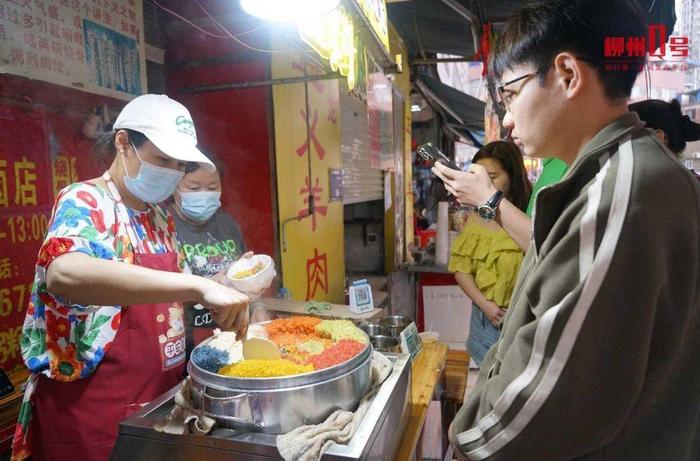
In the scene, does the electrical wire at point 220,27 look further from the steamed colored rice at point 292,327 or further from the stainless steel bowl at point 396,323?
the steamed colored rice at point 292,327

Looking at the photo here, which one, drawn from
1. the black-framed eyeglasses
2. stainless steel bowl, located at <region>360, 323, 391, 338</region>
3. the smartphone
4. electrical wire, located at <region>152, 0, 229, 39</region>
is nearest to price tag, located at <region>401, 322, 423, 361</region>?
stainless steel bowl, located at <region>360, 323, 391, 338</region>

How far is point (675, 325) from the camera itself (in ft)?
3.19

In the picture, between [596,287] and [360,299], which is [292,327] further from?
[596,287]

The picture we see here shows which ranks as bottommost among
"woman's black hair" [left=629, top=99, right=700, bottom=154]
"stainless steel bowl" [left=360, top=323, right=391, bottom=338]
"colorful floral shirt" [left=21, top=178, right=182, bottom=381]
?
"stainless steel bowl" [left=360, top=323, right=391, bottom=338]

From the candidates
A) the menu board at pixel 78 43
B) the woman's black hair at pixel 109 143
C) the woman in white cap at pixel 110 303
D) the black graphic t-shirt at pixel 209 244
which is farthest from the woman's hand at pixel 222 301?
the menu board at pixel 78 43

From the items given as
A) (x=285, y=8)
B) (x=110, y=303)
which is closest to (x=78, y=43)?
(x=285, y=8)

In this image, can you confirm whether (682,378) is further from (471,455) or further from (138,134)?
(138,134)

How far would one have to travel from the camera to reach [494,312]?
11.2 feet

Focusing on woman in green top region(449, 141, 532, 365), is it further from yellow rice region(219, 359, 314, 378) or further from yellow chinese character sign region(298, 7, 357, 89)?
yellow rice region(219, 359, 314, 378)

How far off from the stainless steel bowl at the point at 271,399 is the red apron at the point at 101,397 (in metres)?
0.41

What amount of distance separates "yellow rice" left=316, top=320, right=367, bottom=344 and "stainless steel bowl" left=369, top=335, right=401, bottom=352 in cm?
66

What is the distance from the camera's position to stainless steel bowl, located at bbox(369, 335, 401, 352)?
2.67 m

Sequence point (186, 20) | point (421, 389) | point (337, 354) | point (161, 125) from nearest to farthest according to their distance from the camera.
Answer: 1. point (337, 354)
2. point (161, 125)
3. point (421, 389)
4. point (186, 20)

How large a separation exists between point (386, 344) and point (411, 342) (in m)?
0.16
